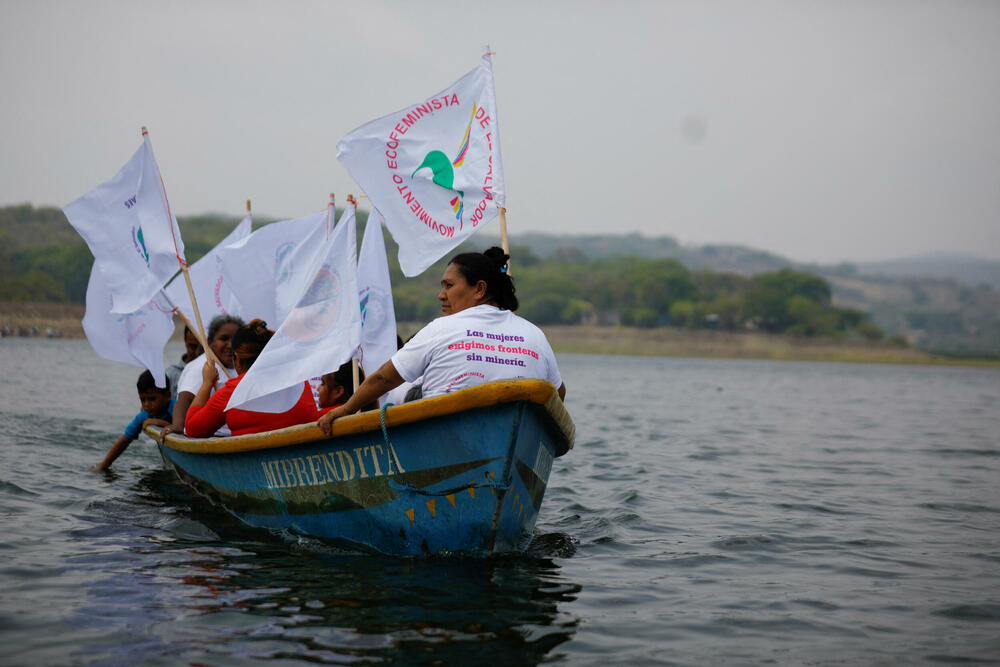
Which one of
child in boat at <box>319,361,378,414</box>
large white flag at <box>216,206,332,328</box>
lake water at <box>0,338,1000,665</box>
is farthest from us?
large white flag at <box>216,206,332,328</box>

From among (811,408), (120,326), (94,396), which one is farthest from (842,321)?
(120,326)

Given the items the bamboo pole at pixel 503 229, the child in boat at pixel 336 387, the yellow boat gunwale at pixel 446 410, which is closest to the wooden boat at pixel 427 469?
the yellow boat gunwale at pixel 446 410

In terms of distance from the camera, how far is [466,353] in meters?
6.02

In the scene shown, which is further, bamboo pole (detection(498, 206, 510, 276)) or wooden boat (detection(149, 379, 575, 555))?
bamboo pole (detection(498, 206, 510, 276))

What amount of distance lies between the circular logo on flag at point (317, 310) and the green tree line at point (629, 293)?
111m

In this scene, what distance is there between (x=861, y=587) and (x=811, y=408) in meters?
24.2

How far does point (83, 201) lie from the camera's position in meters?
9.88

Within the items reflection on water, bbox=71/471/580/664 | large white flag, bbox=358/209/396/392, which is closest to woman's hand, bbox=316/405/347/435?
reflection on water, bbox=71/471/580/664

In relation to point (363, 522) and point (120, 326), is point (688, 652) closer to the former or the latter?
point (363, 522)

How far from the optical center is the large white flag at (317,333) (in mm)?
6703

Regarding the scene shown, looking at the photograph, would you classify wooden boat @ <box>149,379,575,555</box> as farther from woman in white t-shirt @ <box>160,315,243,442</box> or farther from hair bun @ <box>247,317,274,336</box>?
woman in white t-shirt @ <box>160,315,243,442</box>

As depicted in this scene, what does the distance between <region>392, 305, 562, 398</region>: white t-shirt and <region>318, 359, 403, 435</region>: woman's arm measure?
3.5 inches

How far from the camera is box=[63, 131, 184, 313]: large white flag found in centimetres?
975

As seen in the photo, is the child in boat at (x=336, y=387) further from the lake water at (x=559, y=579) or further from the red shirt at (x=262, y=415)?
the lake water at (x=559, y=579)
